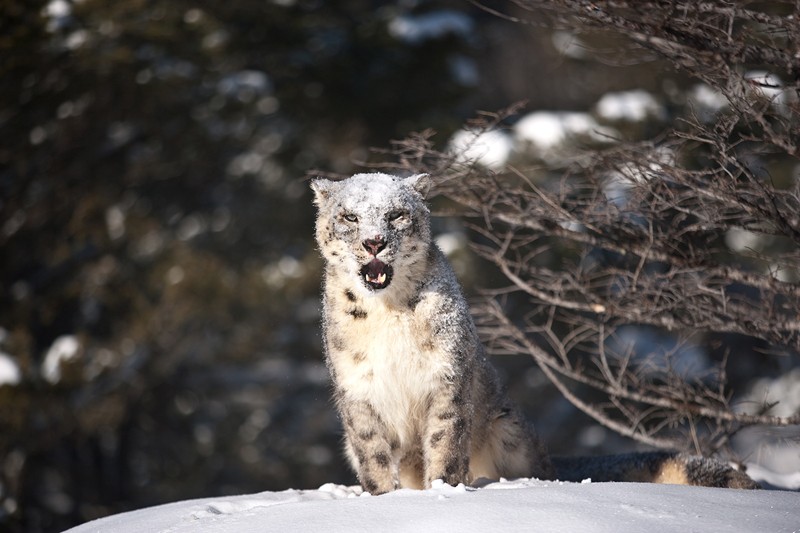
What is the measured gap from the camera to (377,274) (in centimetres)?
593

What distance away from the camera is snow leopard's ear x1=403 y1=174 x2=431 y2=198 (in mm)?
6336

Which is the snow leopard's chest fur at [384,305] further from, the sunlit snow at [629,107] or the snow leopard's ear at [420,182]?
the sunlit snow at [629,107]

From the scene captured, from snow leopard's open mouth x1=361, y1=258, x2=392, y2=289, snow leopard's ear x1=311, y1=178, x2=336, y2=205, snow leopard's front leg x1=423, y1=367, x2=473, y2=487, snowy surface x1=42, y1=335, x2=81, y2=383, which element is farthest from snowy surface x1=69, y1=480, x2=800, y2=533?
snowy surface x1=42, y1=335, x2=81, y2=383

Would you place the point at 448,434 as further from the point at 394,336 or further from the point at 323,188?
the point at 323,188

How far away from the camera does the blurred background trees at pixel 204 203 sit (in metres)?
16.8

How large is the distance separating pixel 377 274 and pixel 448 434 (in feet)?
3.22

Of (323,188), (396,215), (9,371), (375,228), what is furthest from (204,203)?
(375,228)

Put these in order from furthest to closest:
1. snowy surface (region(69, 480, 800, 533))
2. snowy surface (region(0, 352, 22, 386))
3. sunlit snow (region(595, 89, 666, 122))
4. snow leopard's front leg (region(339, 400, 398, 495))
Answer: sunlit snow (region(595, 89, 666, 122)) < snowy surface (region(0, 352, 22, 386)) < snow leopard's front leg (region(339, 400, 398, 495)) < snowy surface (region(69, 480, 800, 533))

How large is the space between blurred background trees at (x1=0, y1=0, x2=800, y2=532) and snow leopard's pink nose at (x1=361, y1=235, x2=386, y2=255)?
9943 millimetres

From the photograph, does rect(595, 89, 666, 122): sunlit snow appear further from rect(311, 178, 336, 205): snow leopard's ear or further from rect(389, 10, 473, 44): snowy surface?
rect(311, 178, 336, 205): snow leopard's ear

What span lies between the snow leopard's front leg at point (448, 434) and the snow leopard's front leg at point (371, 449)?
0.22 metres

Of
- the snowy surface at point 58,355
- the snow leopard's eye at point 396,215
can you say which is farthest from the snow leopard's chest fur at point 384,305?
the snowy surface at point 58,355

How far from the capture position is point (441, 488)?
5.31m

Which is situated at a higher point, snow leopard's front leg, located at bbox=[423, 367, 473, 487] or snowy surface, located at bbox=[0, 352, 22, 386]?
snow leopard's front leg, located at bbox=[423, 367, 473, 487]
